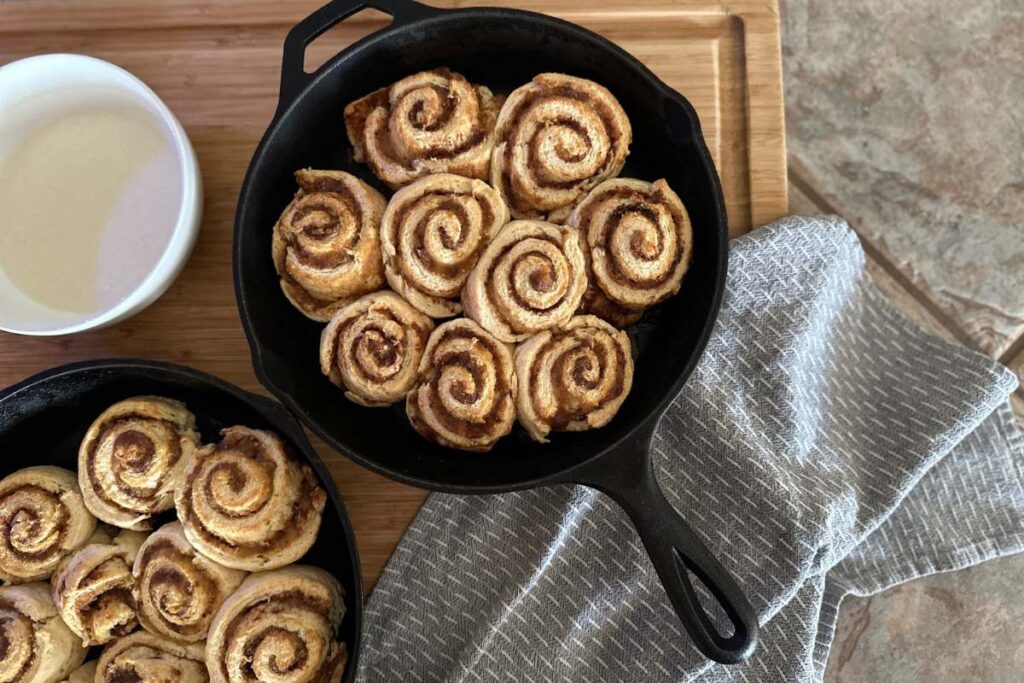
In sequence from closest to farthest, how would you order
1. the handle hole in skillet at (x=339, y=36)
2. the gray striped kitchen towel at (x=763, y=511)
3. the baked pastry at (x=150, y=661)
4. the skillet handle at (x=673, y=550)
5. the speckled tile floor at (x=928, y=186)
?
the skillet handle at (x=673, y=550) < the baked pastry at (x=150, y=661) < the gray striped kitchen towel at (x=763, y=511) < the handle hole in skillet at (x=339, y=36) < the speckled tile floor at (x=928, y=186)

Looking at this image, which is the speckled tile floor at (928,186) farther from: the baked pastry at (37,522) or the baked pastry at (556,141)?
the baked pastry at (37,522)

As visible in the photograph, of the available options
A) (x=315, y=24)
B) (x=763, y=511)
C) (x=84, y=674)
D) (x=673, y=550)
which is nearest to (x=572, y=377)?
(x=673, y=550)

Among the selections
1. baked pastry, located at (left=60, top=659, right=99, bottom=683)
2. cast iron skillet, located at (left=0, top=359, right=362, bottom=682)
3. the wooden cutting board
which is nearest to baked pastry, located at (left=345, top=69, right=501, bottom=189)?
the wooden cutting board

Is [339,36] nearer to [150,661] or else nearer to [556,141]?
[556,141]

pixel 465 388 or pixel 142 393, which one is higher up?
pixel 465 388

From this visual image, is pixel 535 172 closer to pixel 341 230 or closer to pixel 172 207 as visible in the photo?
pixel 341 230

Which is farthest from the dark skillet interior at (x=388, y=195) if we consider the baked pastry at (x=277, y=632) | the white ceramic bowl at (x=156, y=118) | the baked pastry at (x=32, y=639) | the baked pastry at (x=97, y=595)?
the baked pastry at (x=32, y=639)

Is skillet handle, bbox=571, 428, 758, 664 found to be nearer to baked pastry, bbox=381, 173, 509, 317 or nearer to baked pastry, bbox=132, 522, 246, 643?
baked pastry, bbox=381, 173, 509, 317
